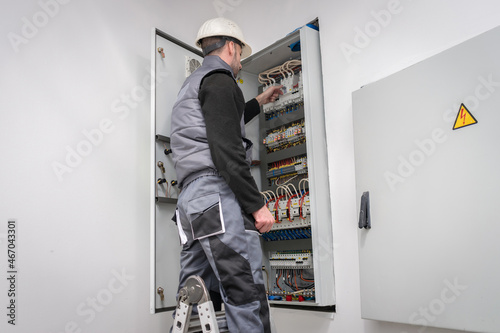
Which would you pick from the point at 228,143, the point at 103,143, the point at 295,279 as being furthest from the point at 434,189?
the point at 103,143

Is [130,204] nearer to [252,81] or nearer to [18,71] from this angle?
[18,71]

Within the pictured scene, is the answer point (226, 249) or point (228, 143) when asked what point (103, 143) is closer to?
point (228, 143)

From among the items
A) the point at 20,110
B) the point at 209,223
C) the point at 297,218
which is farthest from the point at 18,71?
the point at 297,218

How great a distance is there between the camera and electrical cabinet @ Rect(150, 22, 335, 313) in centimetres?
218

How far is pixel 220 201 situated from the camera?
5.15 ft

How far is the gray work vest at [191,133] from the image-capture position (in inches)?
65.3

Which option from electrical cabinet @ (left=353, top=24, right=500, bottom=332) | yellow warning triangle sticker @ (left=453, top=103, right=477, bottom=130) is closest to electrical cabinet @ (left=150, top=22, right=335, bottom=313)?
electrical cabinet @ (left=353, top=24, right=500, bottom=332)

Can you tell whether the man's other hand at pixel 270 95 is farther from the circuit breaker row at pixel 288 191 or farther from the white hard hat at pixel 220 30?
the white hard hat at pixel 220 30

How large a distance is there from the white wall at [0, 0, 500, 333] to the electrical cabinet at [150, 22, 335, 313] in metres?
0.09

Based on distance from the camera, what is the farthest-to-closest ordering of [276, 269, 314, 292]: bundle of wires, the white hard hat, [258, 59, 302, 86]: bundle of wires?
[258, 59, 302, 86]: bundle of wires
[276, 269, 314, 292]: bundle of wires
the white hard hat

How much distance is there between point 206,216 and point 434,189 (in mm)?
939

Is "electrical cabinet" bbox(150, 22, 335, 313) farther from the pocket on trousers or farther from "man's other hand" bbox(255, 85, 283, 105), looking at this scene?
the pocket on trousers

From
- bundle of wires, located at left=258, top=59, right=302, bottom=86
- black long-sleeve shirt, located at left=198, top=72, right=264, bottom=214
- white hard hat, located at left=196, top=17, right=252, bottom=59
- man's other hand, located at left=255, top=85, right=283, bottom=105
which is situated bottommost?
black long-sleeve shirt, located at left=198, top=72, right=264, bottom=214

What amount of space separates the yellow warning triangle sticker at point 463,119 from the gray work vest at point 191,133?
2.78 ft
